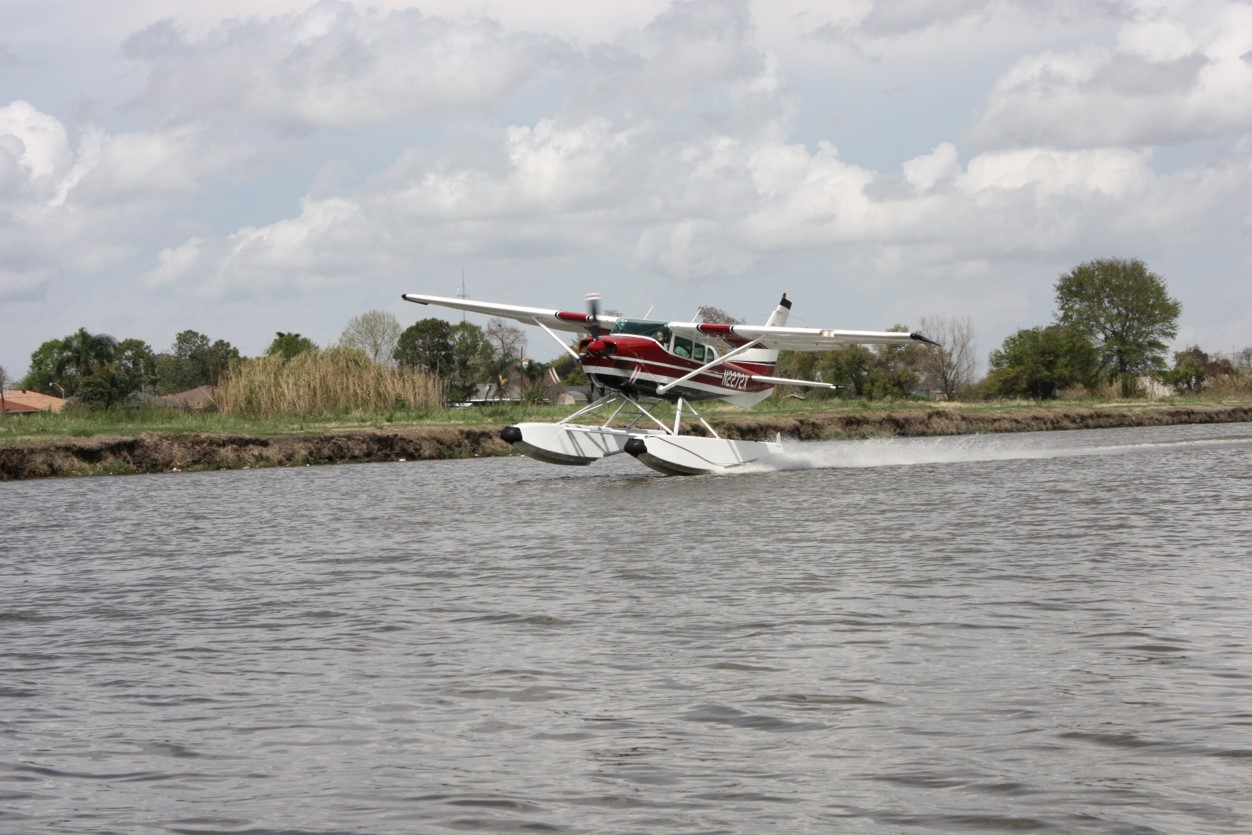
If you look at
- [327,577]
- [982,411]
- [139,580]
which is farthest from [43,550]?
[982,411]

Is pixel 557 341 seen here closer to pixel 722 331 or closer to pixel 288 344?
pixel 722 331

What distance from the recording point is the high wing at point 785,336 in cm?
2445

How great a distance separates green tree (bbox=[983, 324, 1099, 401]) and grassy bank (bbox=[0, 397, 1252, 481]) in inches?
1286

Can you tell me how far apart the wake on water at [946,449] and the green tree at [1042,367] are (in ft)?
124

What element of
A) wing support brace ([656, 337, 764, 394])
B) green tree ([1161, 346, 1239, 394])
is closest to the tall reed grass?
wing support brace ([656, 337, 764, 394])

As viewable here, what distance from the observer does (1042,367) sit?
8131 cm

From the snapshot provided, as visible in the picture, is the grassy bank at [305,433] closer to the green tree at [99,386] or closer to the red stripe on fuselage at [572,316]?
the red stripe on fuselage at [572,316]

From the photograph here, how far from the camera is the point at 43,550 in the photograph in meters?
14.2

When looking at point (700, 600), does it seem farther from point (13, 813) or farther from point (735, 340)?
point (735, 340)

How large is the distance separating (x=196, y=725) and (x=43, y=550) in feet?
29.6

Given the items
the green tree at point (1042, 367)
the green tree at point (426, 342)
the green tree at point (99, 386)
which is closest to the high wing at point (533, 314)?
the green tree at point (99, 386)

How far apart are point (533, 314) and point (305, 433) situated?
8.30 metres

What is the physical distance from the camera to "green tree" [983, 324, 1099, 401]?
8094 cm

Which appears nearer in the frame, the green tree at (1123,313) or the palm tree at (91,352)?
the palm tree at (91,352)
